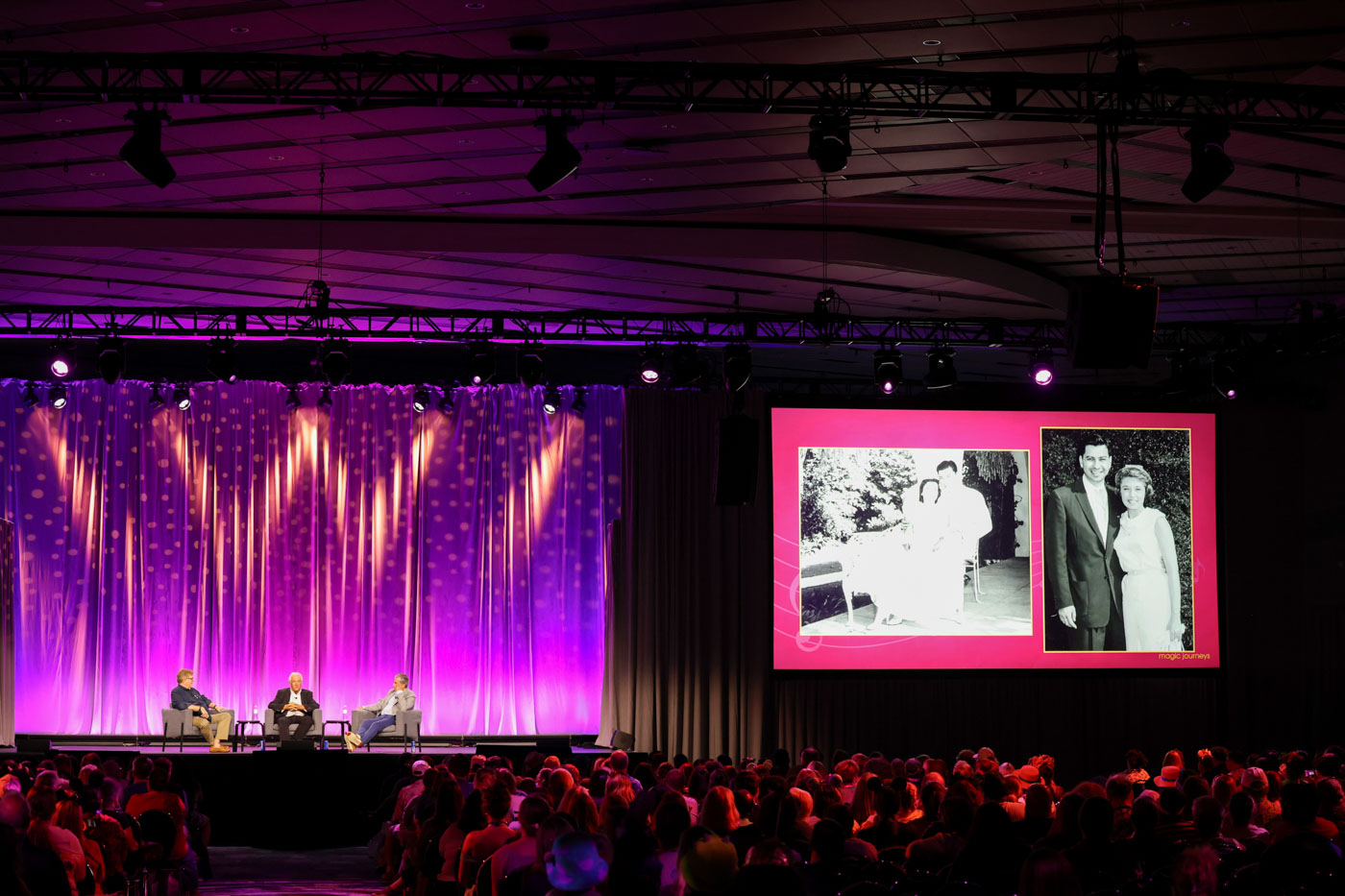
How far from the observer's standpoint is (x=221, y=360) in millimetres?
13992

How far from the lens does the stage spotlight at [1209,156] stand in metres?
8.02

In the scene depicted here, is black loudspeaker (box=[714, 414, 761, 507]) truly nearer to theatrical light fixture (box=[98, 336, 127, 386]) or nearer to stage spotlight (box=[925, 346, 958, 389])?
stage spotlight (box=[925, 346, 958, 389])

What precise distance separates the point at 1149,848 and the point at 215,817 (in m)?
9.72

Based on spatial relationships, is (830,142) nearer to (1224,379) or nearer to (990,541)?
(1224,379)

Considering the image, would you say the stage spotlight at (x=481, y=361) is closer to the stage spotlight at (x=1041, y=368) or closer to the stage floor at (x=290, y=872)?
the stage floor at (x=290, y=872)

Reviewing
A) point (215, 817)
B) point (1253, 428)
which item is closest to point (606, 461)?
point (215, 817)

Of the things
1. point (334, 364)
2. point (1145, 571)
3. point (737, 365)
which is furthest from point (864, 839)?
point (1145, 571)

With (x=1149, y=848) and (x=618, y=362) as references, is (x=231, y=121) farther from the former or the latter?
(x=618, y=362)

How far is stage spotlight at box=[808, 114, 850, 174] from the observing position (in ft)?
26.1

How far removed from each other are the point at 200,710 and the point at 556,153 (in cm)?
993

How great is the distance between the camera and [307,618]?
55.8 ft

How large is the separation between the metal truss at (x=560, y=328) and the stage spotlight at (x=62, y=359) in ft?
0.47

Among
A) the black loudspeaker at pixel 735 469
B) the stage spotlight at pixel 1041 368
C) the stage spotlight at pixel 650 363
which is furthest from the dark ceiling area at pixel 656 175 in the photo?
the black loudspeaker at pixel 735 469

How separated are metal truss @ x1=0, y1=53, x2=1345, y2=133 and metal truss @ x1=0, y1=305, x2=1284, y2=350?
5.22 metres
